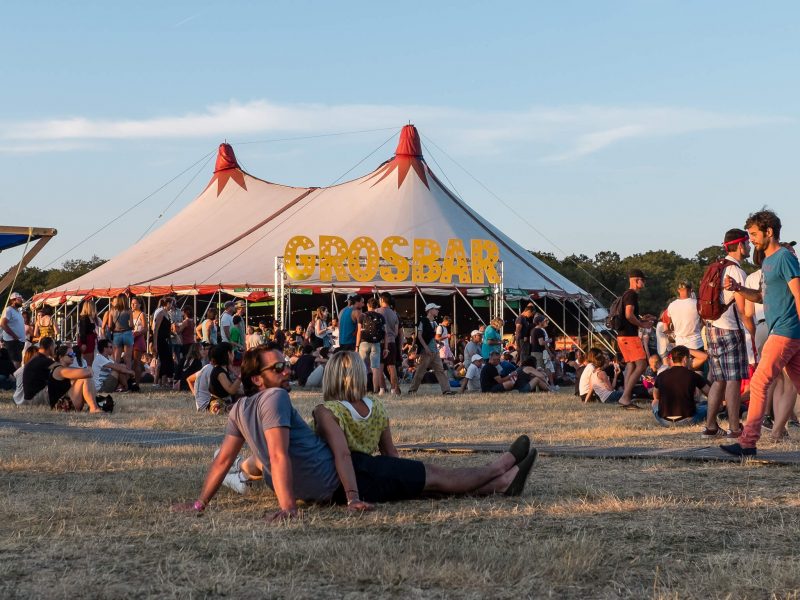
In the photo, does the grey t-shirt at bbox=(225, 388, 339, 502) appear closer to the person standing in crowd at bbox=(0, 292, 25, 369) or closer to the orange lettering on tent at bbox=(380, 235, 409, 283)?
the person standing in crowd at bbox=(0, 292, 25, 369)

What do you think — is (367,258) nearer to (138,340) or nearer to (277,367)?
(138,340)

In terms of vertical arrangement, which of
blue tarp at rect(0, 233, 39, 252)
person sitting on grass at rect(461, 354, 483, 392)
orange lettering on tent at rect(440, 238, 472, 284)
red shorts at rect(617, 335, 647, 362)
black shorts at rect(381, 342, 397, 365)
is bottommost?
person sitting on grass at rect(461, 354, 483, 392)

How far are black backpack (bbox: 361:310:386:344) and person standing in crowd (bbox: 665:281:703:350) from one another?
13.6 feet

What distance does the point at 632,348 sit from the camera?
11836 millimetres

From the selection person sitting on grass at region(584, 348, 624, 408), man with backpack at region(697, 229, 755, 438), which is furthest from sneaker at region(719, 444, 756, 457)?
person sitting on grass at region(584, 348, 624, 408)

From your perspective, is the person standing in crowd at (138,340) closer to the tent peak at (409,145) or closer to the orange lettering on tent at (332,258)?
the orange lettering on tent at (332,258)

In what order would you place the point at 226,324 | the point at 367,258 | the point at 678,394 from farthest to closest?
the point at 367,258, the point at 226,324, the point at 678,394

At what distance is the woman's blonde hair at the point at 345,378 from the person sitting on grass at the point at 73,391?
6.41 m

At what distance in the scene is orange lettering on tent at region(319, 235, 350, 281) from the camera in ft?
78.9

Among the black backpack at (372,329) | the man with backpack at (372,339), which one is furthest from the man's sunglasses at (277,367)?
the black backpack at (372,329)

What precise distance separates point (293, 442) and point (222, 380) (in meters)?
5.90

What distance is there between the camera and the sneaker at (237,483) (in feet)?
18.4

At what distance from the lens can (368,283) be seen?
24.5 metres

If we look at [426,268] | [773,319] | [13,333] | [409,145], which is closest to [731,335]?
[773,319]
